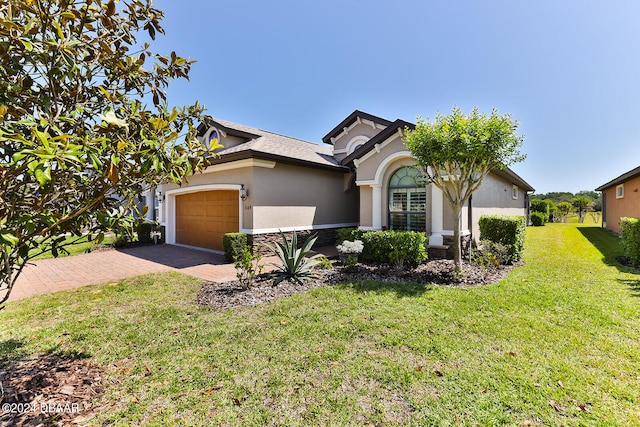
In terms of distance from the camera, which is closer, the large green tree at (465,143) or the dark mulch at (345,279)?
the dark mulch at (345,279)

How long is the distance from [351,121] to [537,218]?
74.6 ft

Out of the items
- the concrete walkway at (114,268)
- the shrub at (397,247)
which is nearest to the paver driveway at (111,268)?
the concrete walkway at (114,268)

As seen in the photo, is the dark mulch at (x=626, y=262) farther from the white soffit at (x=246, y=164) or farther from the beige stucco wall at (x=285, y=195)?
the white soffit at (x=246, y=164)

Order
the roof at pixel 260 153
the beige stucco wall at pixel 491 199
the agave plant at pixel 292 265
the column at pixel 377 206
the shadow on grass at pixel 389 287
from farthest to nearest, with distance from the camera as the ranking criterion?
1. the beige stucco wall at pixel 491 199
2. the column at pixel 377 206
3. the roof at pixel 260 153
4. the agave plant at pixel 292 265
5. the shadow on grass at pixel 389 287

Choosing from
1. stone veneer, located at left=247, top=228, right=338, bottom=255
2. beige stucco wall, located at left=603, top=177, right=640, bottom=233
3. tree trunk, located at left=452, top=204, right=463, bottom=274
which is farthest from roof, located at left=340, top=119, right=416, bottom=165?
beige stucco wall, located at left=603, top=177, right=640, bottom=233

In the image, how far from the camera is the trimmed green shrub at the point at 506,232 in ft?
30.9

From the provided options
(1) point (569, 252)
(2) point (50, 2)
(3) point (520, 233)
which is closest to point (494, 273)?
(3) point (520, 233)

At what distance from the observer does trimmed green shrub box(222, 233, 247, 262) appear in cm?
1005

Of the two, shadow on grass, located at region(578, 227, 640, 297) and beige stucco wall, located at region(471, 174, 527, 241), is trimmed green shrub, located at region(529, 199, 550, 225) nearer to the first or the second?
beige stucco wall, located at region(471, 174, 527, 241)

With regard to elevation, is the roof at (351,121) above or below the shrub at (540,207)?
above

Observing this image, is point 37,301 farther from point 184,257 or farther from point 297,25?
point 297,25

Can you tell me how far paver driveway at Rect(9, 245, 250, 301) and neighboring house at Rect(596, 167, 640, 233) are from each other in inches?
819

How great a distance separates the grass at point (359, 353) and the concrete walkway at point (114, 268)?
4.26 ft

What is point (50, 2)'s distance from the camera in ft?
8.19
